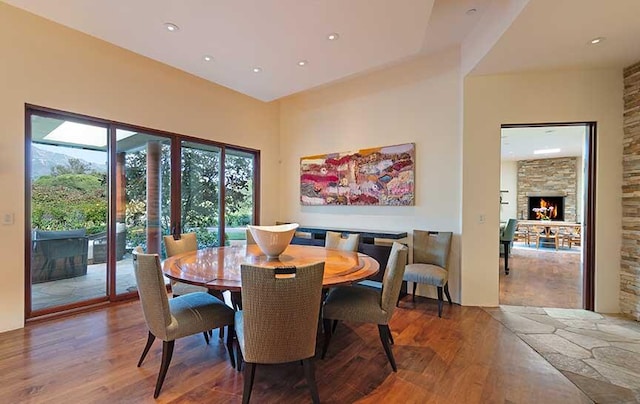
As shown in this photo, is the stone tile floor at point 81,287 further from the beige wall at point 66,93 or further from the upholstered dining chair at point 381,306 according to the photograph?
the upholstered dining chair at point 381,306

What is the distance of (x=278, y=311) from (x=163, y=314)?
89 cm

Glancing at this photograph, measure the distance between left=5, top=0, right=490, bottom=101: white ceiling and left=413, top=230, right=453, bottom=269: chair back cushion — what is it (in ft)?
7.52

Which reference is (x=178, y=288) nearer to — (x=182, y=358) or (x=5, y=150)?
(x=182, y=358)

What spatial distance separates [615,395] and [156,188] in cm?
513

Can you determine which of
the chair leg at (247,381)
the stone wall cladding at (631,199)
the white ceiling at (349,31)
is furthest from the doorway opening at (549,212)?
the chair leg at (247,381)

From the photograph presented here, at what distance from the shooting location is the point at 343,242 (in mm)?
3574

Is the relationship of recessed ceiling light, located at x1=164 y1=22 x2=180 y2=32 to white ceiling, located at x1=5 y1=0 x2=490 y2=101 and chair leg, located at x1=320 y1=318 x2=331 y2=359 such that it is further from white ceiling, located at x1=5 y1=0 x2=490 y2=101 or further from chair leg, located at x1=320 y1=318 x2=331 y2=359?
chair leg, located at x1=320 y1=318 x2=331 y2=359

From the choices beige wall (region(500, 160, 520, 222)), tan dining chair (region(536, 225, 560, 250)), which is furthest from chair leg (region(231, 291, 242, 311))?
beige wall (region(500, 160, 520, 222))

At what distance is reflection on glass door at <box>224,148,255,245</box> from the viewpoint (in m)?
5.26

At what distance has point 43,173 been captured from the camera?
3338mm

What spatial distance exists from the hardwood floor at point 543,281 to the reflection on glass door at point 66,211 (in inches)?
208

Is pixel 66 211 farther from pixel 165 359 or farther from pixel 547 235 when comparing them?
pixel 547 235

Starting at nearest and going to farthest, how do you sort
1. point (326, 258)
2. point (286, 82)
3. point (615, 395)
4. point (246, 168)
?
point (615, 395)
point (326, 258)
point (286, 82)
point (246, 168)

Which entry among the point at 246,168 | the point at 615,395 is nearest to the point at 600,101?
the point at 615,395
